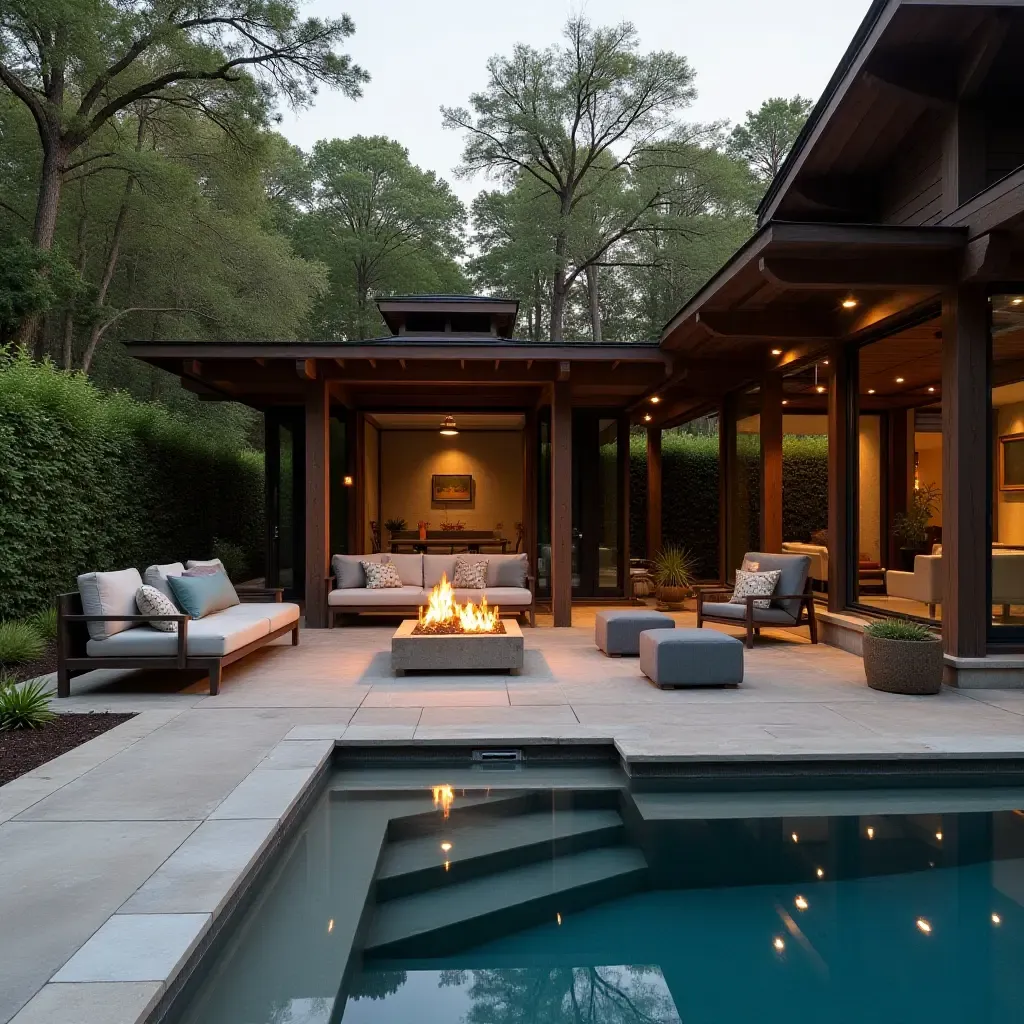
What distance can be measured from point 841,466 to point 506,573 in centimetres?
390

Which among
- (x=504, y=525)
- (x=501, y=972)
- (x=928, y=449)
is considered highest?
(x=928, y=449)

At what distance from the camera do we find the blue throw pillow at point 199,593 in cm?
714

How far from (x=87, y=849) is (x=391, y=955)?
129 centimetres

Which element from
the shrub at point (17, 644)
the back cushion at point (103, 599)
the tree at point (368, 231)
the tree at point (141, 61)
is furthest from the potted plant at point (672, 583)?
the tree at point (368, 231)

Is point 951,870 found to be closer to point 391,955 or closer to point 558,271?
point 391,955

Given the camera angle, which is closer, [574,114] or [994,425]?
[994,425]

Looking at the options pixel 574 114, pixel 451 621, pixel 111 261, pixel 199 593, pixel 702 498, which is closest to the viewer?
pixel 199 593

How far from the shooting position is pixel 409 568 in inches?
411

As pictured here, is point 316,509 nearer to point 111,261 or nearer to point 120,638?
point 120,638

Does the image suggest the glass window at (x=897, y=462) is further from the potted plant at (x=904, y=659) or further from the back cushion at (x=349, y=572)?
the back cushion at (x=349, y=572)

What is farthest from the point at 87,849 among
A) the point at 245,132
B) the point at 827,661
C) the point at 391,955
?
the point at 245,132

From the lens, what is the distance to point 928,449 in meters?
12.9

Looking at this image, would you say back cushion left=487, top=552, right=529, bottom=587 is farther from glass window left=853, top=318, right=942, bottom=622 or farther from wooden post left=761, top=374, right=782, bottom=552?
glass window left=853, top=318, right=942, bottom=622

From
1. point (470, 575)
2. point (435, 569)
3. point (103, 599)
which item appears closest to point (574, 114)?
point (435, 569)
